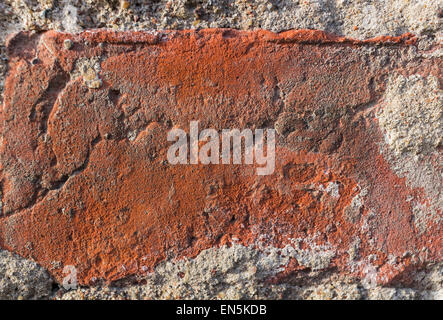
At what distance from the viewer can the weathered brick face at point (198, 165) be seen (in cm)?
94

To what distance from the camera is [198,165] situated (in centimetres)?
95

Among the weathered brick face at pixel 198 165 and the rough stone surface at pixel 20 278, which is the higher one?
the weathered brick face at pixel 198 165

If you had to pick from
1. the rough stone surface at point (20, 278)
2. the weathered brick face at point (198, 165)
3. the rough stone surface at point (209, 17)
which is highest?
the rough stone surface at point (209, 17)

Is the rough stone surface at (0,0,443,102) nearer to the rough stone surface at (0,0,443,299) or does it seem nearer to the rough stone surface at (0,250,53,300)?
the rough stone surface at (0,0,443,299)

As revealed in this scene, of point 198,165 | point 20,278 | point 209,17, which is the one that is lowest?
point 20,278

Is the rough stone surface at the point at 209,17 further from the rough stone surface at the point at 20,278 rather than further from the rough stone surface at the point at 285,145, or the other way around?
the rough stone surface at the point at 20,278

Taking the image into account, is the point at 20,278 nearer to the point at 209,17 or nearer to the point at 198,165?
the point at 198,165

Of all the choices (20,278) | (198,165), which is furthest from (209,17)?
(20,278)

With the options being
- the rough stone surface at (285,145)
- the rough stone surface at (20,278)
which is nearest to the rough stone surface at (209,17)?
the rough stone surface at (285,145)

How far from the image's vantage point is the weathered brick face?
0.94 metres

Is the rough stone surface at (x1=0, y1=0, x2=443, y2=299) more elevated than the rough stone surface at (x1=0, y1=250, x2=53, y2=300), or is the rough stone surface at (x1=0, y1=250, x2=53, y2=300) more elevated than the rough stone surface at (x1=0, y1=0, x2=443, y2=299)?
the rough stone surface at (x1=0, y1=0, x2=443, y2=299)

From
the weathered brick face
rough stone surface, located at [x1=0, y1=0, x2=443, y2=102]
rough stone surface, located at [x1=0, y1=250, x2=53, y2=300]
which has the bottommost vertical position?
rough stone surface, located at [x1=0, y1=250, x2=53, y2=300]

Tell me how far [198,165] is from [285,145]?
0.85ft

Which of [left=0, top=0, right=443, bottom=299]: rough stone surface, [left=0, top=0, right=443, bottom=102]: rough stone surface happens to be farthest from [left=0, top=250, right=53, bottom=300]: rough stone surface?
[left=0, top=0, right=443, bottom=102]: rough stone surface
